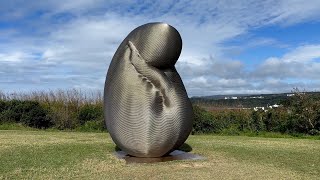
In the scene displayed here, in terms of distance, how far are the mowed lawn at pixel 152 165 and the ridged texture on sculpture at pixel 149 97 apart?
0.58m

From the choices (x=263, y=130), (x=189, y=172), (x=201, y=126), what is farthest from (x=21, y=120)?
(x=189, y=172)

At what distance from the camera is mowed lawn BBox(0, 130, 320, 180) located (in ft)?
28.3

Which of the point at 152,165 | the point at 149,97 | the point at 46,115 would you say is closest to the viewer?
the point at 152,165

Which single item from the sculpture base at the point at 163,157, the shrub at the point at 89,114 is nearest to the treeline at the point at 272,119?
the shrub at the point at 89,114

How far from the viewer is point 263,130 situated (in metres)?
20.6

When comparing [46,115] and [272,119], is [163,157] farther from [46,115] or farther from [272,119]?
[46,115]

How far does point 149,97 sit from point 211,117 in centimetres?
1146

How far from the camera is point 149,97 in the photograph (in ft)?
32.4

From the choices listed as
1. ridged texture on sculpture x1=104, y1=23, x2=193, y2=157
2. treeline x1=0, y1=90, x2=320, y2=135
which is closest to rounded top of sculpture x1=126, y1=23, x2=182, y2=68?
ridged texture on sculpture x1=104, y1=23, x2=193, y2=157

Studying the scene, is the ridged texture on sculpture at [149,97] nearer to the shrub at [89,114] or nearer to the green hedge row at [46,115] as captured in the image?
the green hedge row at [46,115]

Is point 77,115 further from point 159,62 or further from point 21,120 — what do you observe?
point 159,62

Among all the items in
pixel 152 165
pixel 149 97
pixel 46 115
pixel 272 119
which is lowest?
pixel 152 165

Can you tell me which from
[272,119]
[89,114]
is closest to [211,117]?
[272,119]

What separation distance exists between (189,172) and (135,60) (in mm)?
3056
